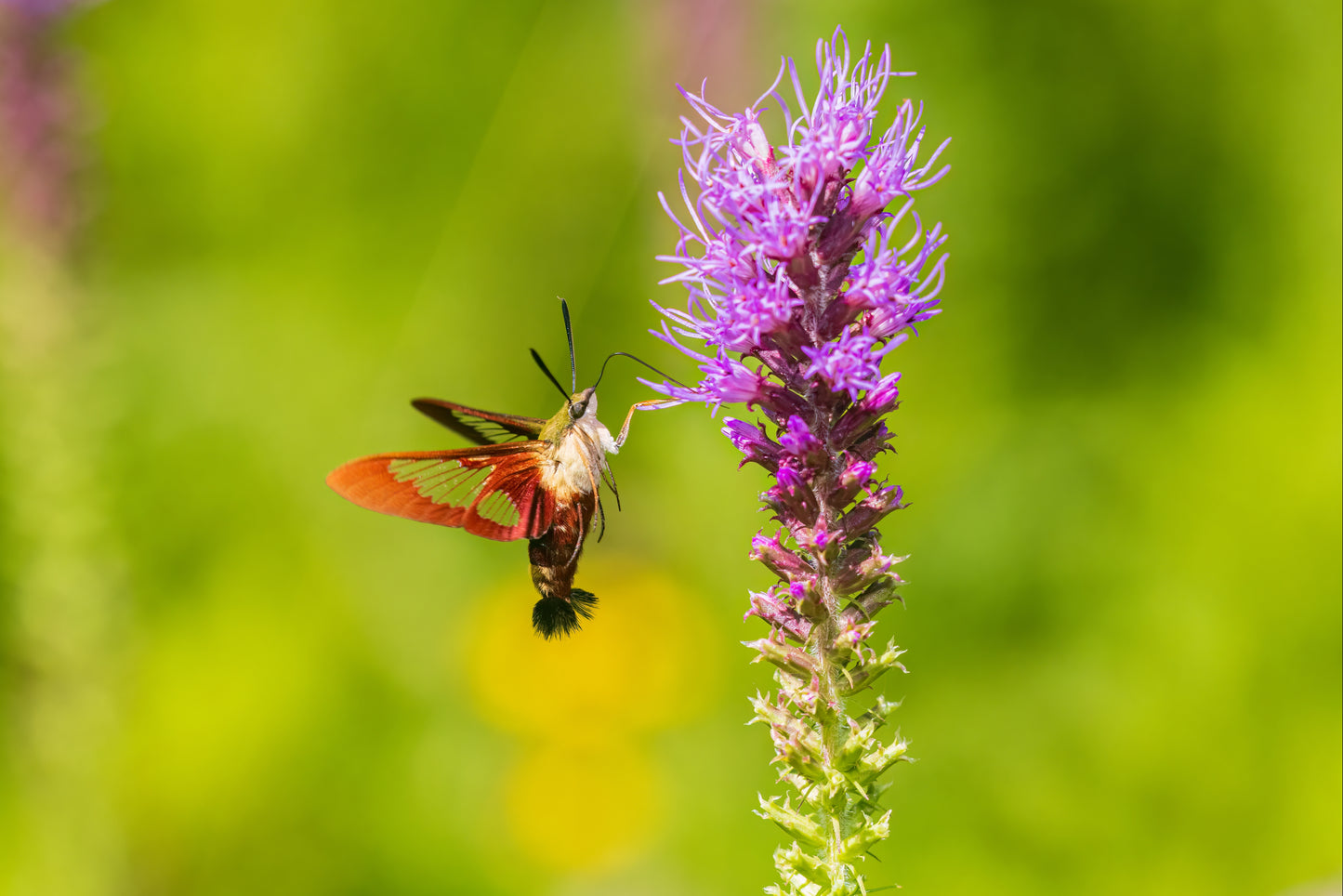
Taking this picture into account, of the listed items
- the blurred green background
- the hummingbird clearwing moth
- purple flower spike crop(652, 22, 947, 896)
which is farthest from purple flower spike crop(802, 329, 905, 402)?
the blurred green background

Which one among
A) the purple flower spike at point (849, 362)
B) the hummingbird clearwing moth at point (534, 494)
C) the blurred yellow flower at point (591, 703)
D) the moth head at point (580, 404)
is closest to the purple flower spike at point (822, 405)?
the purple flower spike at point (849, 362)

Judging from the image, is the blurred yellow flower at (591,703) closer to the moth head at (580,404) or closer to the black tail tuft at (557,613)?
the black tail tuft at (557,613)

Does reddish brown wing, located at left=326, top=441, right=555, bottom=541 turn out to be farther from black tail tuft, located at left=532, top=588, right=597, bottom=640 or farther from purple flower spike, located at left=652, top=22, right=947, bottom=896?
purple flower spike, located at left=652, top=22, right=947, bottom=896

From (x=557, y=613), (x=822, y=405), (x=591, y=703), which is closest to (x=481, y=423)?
(x=557, y=613)

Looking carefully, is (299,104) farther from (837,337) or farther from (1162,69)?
(837,337)

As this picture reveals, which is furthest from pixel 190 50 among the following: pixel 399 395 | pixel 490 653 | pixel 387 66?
pixel 490 653

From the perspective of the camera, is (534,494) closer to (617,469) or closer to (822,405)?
(822,405)
